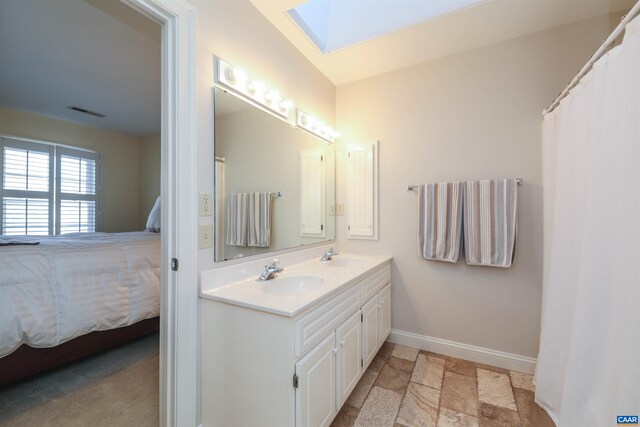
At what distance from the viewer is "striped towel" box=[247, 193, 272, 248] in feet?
5.60

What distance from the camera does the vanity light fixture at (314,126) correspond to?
213 cm

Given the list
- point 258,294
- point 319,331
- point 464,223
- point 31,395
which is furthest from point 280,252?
point 31,395

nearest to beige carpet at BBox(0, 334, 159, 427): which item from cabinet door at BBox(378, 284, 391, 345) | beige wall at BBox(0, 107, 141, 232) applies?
cabinet door at BBox(378, 284, 391, 345)

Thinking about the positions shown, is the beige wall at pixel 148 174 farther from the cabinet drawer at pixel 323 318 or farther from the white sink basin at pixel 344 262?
the cabinet drawer at pixel 323 318

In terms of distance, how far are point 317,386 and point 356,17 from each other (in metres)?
2.44

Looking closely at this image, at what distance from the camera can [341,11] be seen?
2059 millimetres

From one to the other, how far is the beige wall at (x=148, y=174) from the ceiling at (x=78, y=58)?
89 centimetres

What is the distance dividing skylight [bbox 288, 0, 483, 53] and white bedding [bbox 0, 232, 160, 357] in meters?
2.28

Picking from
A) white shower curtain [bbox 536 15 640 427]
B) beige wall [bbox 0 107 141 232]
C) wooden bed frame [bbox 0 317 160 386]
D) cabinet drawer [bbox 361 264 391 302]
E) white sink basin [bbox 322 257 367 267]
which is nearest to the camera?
white shower curtain [bbox 536 15 640 427]

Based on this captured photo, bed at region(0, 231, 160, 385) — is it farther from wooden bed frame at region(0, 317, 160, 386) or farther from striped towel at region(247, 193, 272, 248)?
striped towel at region(247, 193, 272, 248)

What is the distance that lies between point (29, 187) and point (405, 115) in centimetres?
500

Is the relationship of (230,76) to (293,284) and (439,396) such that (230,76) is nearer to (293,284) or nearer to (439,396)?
(293,284)

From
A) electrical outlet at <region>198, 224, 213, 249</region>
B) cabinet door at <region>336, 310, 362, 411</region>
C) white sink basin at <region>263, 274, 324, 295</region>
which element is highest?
electrical outlet at <region>198, 224, 213, 249</region>

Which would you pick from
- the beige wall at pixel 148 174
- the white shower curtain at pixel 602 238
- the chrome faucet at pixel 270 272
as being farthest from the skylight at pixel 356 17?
the beige wall at pixel 148 174
